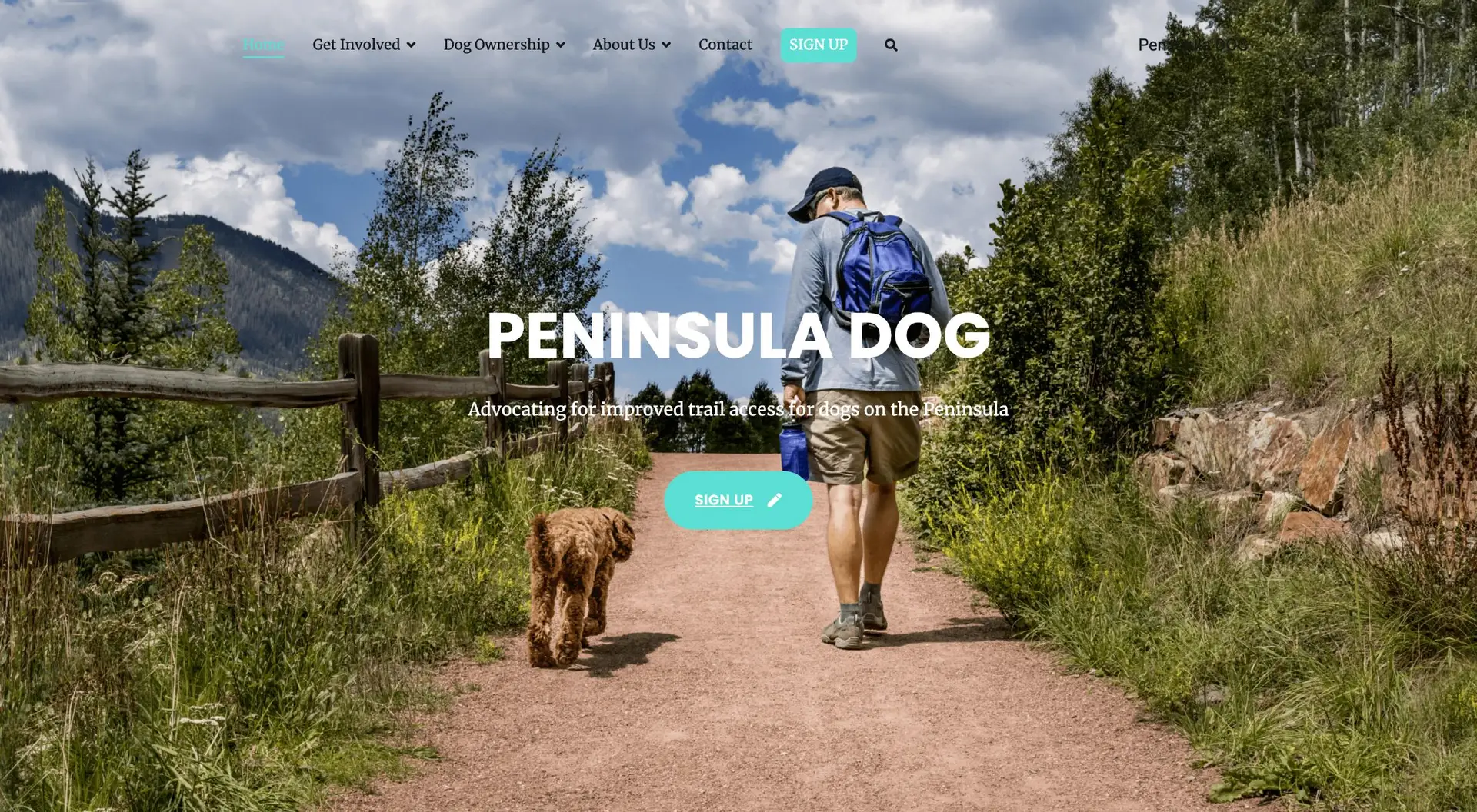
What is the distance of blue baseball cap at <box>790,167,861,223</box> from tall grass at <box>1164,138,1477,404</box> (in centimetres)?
330

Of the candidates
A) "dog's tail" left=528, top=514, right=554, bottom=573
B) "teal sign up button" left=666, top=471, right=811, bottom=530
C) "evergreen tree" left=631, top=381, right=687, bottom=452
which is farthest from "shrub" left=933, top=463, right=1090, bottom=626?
"evergreen tree" left=631, top=381, right=687, bottom=452

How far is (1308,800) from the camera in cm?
396

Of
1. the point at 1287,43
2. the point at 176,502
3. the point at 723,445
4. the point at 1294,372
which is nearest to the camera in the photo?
the point at 176,502

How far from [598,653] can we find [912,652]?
1751 mm

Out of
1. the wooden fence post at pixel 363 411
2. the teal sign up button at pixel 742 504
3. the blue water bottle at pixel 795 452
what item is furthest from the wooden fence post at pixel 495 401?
the blue water bottle at pixel 795 452

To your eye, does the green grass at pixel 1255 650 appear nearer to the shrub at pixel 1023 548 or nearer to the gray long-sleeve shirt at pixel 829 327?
the shrub at pixel 1023 548

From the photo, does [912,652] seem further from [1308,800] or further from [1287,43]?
[1287,43]

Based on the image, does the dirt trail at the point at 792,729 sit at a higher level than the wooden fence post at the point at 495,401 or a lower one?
lower

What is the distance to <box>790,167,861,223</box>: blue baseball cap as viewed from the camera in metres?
6.33

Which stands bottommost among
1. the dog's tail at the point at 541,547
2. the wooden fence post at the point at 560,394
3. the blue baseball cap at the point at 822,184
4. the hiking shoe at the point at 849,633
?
the hiking shoe at the point at 849,633

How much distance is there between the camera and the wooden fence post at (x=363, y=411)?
271 inches

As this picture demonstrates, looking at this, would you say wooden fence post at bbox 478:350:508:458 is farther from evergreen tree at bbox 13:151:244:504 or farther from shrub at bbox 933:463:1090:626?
shrub at bbox 933:463:1090:626

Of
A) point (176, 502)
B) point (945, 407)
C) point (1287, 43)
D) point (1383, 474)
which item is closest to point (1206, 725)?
point (1383, 474)

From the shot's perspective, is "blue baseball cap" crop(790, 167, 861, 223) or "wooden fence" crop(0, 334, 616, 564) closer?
"wooden fence" crop(0, 334, 616, 564)
